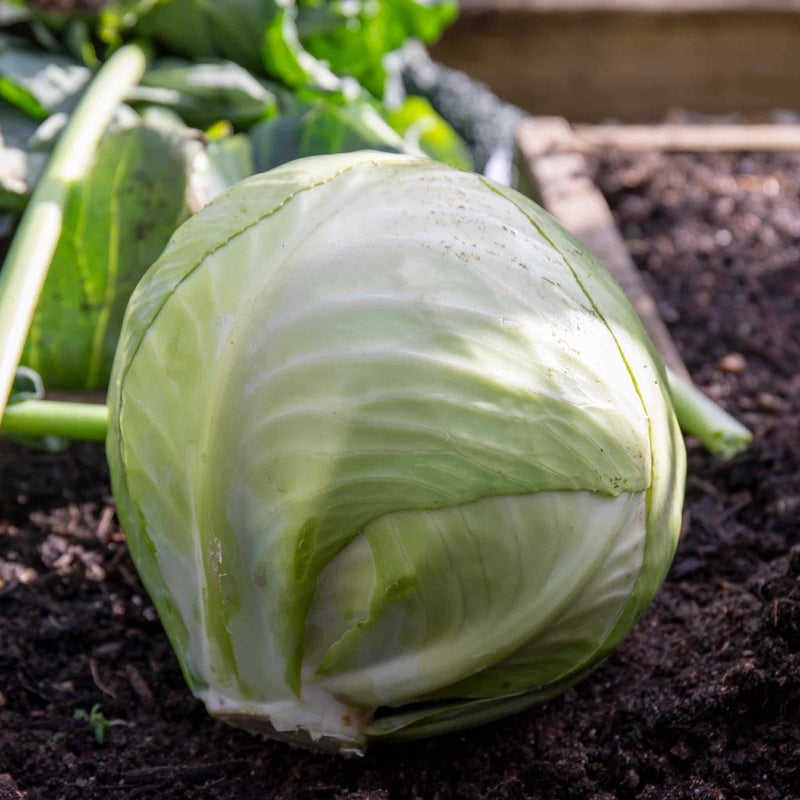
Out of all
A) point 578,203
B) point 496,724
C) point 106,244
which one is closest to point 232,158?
point 106,244

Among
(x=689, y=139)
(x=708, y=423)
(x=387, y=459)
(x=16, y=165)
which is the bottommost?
(x=689, y=139)

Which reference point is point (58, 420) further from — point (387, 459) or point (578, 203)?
point (578, 203)

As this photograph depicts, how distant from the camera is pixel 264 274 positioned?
1408 mm

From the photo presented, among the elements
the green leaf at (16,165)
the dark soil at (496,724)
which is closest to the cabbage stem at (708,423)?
the dark soil at (496,724)

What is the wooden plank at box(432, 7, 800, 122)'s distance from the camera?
17.7 feet

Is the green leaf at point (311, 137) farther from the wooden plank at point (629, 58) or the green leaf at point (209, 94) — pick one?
the wooden plank at point (629, 58)

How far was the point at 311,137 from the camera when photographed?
247cm

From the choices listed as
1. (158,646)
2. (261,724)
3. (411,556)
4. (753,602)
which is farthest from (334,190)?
(753,602)

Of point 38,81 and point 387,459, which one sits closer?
point 387,459

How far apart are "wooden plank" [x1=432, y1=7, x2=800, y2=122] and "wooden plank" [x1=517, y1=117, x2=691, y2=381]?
184cm

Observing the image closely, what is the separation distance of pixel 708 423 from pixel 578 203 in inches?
51.5

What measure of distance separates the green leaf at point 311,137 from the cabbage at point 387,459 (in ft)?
3.15

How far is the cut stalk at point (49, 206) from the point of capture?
1949 millimetres

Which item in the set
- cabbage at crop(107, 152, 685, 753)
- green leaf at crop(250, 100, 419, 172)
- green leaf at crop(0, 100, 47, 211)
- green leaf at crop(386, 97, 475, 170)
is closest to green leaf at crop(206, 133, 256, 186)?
green leaf at crop(250, 100, 419, 172)
